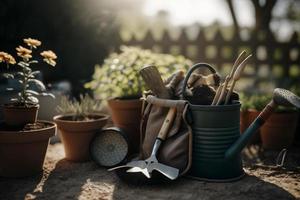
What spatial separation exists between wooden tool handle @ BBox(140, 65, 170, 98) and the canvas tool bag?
0.08m

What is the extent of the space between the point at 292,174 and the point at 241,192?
68 cm

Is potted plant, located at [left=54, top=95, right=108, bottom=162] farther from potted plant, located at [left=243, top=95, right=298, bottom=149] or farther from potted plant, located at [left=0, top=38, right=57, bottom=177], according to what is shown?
potted plant, located at [left=243, top=95, right=298, bottom=149]

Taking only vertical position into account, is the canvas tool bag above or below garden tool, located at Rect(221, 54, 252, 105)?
below

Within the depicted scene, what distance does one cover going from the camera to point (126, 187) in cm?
278

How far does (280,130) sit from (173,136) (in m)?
1.43

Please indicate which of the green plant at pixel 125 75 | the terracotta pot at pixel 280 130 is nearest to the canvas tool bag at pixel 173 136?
the green plant at pixel 125 75

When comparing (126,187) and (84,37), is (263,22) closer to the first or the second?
(84,37)

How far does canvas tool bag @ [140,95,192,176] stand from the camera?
113 inches

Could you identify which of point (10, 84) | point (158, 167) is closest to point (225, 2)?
point (10, 84)

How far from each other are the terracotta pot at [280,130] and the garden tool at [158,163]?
1388 mm

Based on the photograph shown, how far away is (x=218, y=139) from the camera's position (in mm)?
2832

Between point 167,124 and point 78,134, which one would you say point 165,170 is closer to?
point 167,124

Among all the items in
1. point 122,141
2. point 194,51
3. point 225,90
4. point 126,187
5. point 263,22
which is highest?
point 263,22

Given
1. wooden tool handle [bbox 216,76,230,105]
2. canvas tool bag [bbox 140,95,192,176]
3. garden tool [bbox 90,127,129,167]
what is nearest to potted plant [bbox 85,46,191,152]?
garden tool [bbox 90,127,129,167]
